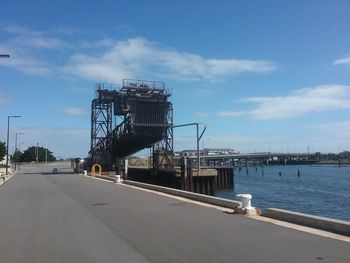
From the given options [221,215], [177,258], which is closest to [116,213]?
[221,215]

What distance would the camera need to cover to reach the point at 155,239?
11.1 metres

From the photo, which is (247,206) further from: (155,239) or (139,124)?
(139,124)

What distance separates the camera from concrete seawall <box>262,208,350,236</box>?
37.8 ft

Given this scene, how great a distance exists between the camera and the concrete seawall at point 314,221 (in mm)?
11516

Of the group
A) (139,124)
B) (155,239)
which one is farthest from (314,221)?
(139,124)

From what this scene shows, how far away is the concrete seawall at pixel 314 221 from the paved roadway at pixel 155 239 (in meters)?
0.87

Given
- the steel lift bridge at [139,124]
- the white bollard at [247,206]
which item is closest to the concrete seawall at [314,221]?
the white bollard at [247,206]

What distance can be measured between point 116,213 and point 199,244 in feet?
22.9

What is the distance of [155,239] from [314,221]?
4.41 m

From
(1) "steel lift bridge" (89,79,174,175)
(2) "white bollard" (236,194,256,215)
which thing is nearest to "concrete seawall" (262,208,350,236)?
(2) "white bollard" (236,194,256,215)

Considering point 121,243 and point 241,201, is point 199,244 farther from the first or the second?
point 241,201

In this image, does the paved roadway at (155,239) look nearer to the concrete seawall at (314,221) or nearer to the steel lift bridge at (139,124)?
the concrete seawall at (314,221)

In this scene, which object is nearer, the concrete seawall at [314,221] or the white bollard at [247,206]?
the concrete seawall at [314,221]

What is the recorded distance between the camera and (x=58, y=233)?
40.9 feet
